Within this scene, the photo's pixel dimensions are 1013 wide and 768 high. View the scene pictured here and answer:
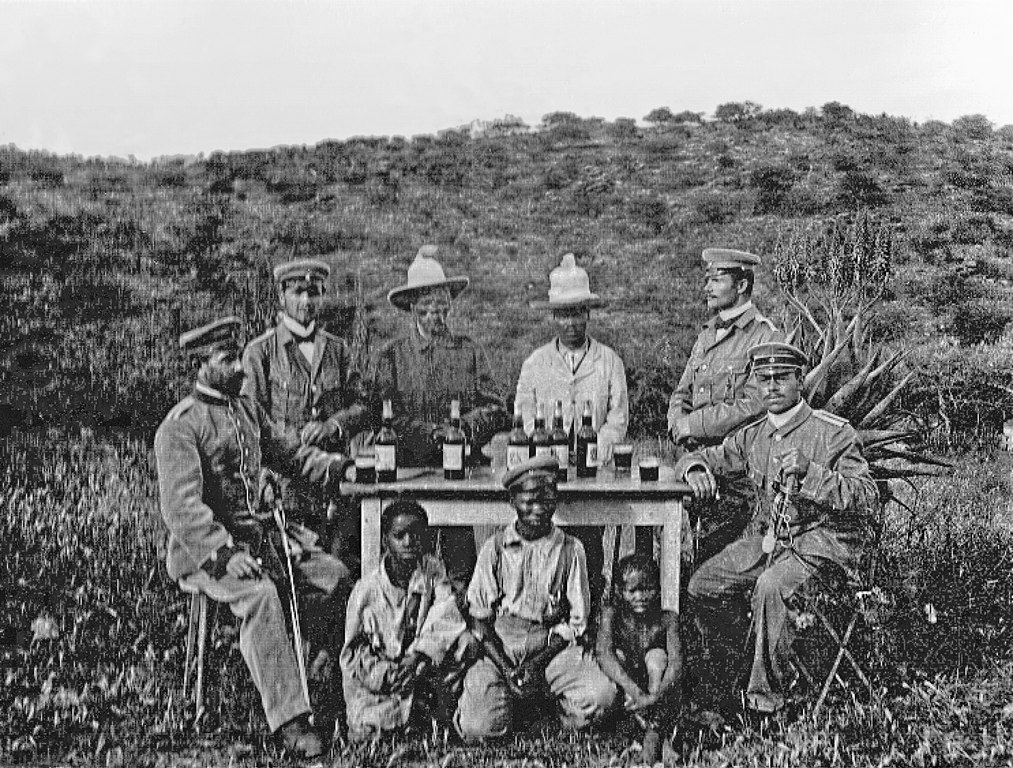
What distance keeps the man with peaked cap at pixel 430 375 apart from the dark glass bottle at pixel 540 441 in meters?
0.23

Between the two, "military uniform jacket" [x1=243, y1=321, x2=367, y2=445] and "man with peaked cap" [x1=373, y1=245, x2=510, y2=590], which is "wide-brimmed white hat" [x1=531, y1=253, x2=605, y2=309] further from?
"military uniform jacket" [x1=243, y1=321, x2=367, y2=445]

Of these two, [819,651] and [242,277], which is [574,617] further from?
[242,277]

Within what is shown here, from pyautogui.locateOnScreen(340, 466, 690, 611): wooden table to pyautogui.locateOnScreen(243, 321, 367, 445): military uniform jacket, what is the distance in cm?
49

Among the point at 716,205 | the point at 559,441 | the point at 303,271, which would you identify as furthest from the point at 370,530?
the point at 716,205

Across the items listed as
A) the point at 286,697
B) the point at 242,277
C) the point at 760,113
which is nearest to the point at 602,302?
the point at 760,113

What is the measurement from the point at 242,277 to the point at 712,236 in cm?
283

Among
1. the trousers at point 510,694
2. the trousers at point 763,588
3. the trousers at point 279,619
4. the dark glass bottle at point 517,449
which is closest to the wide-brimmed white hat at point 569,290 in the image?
the dark glass bottle at point 517,449

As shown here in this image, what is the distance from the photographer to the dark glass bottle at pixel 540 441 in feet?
19.8

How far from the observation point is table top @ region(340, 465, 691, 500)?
5.80 m

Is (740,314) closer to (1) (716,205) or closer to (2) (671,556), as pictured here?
(1) (716,205)

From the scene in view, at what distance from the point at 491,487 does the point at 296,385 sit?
1296 mm

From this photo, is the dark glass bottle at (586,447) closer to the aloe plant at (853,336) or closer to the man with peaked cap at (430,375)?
the man with peaked cap at (430,375)

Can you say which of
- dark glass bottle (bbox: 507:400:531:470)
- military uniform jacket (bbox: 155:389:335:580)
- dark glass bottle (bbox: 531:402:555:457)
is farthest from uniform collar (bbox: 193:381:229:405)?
dark glass bottle (bbox: 531:402:555:457)

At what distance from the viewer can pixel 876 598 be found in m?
6.35
